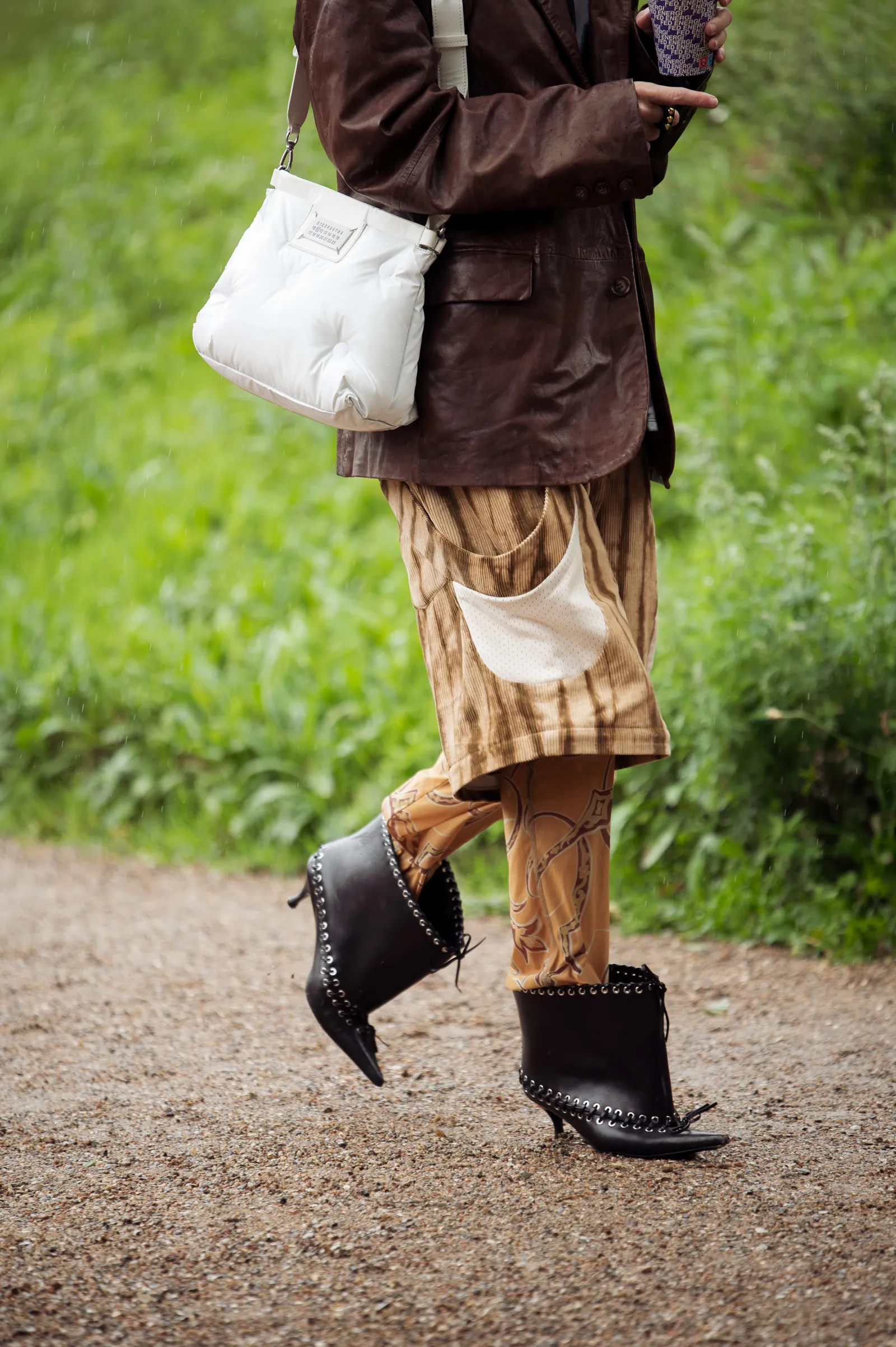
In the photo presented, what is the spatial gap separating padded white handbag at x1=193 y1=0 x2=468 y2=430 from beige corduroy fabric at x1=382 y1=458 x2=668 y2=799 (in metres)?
0.21

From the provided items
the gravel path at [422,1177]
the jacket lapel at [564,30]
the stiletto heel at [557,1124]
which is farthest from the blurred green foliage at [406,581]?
the jacket lapel at [564,30]

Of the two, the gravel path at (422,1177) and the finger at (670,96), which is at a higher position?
the finger at (670,96)

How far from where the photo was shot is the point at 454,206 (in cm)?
194

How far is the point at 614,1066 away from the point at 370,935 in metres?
0.50

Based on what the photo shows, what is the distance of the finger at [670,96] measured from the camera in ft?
6.24

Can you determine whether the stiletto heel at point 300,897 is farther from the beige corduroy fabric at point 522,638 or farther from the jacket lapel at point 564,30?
the jacket lapel at point 564,30

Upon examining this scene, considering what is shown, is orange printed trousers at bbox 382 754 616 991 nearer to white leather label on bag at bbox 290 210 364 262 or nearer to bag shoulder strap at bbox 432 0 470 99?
white leather label on bag at bbox 290 210 364 262

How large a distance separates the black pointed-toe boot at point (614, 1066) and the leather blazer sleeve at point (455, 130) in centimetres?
121

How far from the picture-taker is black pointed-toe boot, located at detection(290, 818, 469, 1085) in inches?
94.2

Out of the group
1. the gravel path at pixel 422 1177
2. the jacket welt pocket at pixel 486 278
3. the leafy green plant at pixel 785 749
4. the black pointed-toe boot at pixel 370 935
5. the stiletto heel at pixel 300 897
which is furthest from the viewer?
the leafy green plant at pixel 785 749

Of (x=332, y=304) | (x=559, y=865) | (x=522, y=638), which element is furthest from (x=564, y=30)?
(x=559, y=865)

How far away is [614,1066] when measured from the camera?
84.2 inches

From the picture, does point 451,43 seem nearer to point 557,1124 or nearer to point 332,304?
point 332,304

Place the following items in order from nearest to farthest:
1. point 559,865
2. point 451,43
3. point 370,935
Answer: point 451,43
point 559,865
point 370,935
